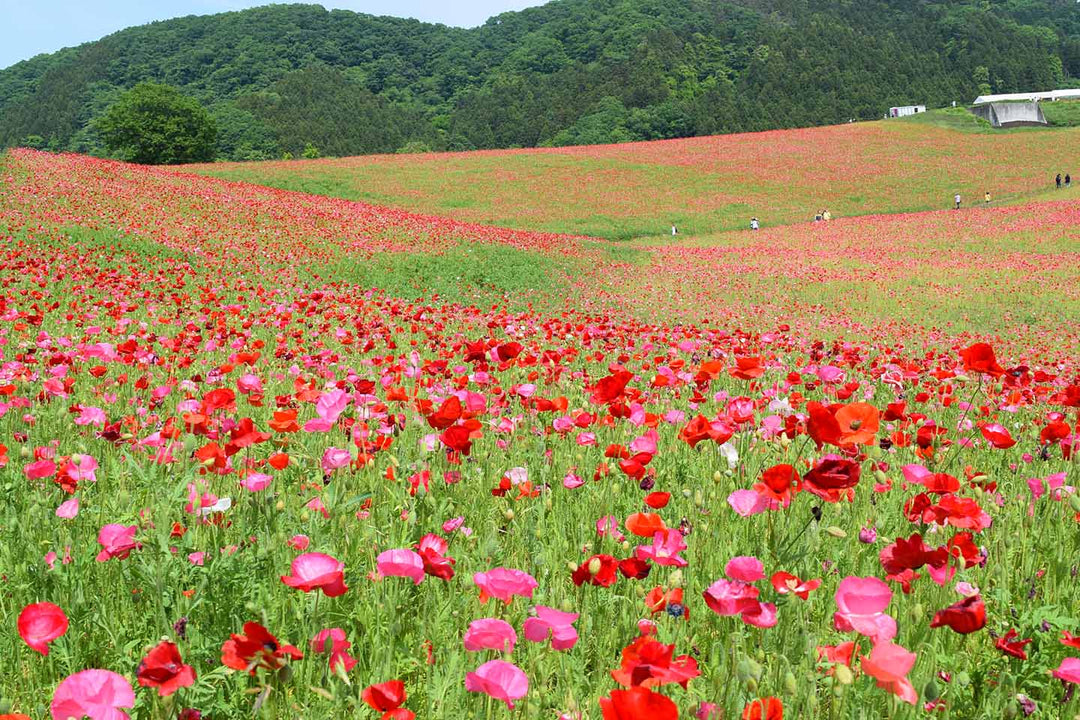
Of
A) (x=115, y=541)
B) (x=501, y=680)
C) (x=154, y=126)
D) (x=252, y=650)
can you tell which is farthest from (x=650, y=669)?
(x=154, y=126)

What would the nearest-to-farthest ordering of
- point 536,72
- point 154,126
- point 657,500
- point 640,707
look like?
1. point 640,707
2. point 657,500
3. point 154,126
4. point 536,72

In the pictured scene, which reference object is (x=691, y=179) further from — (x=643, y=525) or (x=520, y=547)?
(x=643, y=525)

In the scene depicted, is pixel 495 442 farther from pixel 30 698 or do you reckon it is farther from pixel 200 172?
pixel 200 172

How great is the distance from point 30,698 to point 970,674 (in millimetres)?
2156

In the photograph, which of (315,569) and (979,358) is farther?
(979,358)

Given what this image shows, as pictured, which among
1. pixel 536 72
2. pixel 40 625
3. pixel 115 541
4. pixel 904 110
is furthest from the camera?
pixel 536 72

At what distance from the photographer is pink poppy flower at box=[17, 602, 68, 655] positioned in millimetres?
1108

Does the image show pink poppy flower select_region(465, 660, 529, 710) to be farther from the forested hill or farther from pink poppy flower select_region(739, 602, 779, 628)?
the forested hill

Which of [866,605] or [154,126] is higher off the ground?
[154,126]

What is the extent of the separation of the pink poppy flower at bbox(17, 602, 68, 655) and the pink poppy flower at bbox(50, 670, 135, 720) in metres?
0.15

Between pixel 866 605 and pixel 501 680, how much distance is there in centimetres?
64

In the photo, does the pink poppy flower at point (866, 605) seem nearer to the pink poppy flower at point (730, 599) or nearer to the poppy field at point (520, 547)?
the poppy field at point (520, 547)

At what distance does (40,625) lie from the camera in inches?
44.4

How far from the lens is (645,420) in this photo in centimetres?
305
